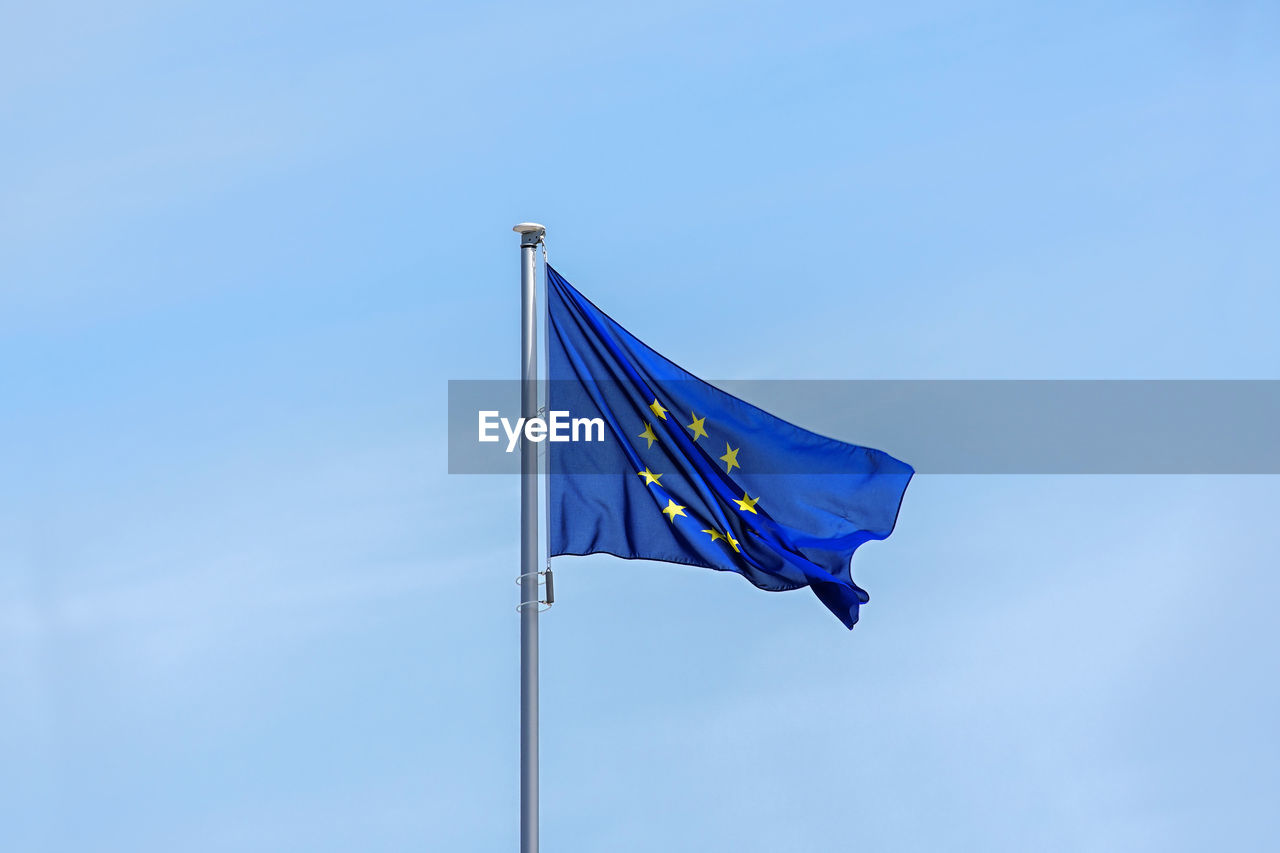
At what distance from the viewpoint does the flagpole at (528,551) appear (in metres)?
18.7

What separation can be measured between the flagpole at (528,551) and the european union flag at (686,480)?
2.04 feet

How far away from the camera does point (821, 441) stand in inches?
892

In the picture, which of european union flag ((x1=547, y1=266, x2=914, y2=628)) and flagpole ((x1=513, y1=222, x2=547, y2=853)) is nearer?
flagpole ((x1=513, y1=222, x2=547, y2=853))

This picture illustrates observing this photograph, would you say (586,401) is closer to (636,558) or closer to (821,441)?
(636,558)

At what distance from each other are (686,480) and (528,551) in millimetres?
2965

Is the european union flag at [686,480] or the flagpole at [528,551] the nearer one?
the flagpole at [528,551]

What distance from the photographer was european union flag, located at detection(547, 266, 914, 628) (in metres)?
20.7

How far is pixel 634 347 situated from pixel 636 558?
2.79 meters

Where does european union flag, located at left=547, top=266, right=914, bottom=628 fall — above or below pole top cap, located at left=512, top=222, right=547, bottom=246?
below

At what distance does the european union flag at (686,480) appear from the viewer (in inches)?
816

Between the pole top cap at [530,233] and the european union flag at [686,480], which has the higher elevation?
the pole top cap at [530,233]

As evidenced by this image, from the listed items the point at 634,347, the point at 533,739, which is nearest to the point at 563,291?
the point at 634,347

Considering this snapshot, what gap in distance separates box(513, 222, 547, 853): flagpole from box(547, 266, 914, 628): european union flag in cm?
62

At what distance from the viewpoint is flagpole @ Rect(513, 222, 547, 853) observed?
18.7 meters
